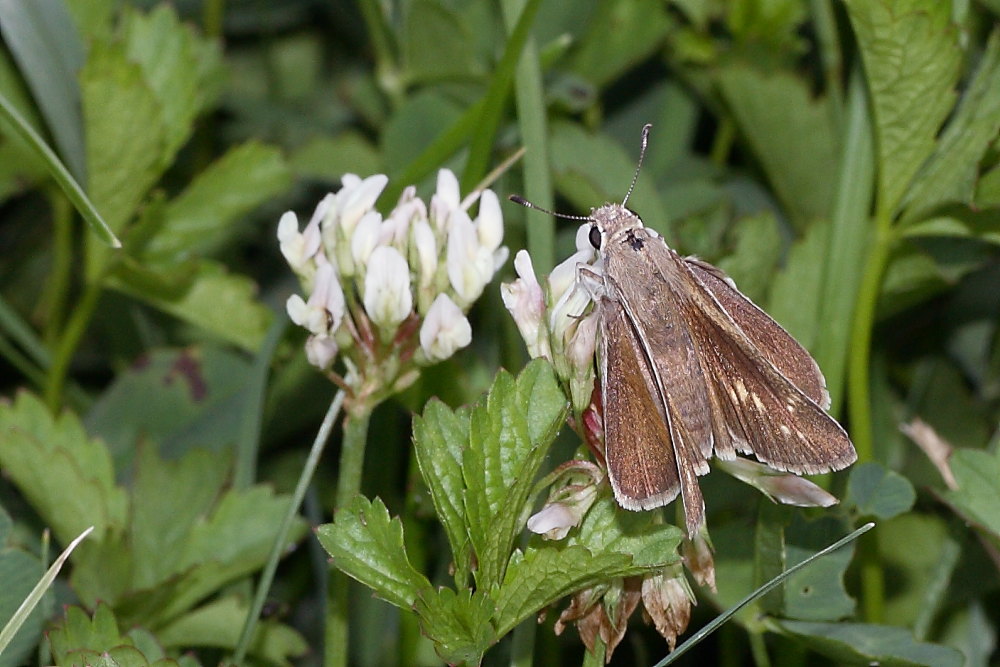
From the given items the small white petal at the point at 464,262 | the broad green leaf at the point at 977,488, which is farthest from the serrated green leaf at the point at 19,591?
the broad green leaf at the point at 977,488

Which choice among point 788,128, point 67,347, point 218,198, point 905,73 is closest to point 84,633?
point 67,347

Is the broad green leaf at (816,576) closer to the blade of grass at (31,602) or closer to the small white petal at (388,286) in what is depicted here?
the small white petal at (388,286)

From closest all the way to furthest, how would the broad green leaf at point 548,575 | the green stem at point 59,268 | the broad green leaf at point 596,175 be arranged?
the broad green leaf at point 548,575
the broad green leaf at point 596,175
the green stem at point 59,268

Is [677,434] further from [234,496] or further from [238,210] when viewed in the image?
[238,210]

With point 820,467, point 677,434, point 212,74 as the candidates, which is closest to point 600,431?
point 677,434

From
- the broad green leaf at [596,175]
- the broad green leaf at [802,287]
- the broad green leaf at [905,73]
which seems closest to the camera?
the broad green leaf at [905,73]

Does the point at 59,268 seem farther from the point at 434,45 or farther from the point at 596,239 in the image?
the point at 596,239

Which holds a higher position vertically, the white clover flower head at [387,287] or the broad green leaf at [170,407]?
the white clover flower head at [387,287]
